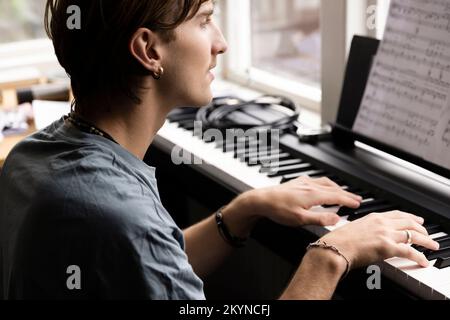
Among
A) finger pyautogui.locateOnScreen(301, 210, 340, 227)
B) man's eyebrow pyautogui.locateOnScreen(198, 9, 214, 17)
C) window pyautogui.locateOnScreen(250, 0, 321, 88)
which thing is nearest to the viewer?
man's eyebrow pyautogui.locateOnScreen(198, 9, 214, 17)

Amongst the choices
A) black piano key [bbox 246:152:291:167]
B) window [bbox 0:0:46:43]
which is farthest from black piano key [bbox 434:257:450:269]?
window [bbox 0:0:46:43]

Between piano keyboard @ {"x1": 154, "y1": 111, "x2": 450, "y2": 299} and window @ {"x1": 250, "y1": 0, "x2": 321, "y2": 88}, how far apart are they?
20.5 inches

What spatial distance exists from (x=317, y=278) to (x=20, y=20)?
7.18ft

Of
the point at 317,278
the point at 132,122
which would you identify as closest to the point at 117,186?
the point at 132,122

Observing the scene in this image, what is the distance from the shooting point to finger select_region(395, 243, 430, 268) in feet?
4.25

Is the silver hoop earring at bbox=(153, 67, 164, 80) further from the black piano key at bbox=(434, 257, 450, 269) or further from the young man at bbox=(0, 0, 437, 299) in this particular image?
the black piano key at bbox=(434, 257, 450, 269)

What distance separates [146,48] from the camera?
1.20m

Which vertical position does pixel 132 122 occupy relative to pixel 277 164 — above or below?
above

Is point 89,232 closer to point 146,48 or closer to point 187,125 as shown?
point 146,48

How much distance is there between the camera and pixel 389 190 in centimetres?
163

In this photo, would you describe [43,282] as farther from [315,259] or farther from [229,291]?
[229,291]

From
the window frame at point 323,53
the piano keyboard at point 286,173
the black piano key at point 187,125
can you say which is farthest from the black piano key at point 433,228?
the black piano key at point 187,125
